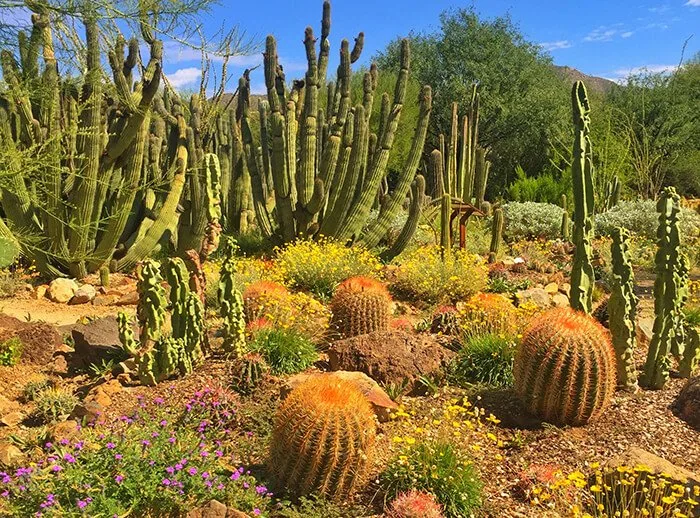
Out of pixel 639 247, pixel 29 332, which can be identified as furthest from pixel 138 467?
pixel 639 247

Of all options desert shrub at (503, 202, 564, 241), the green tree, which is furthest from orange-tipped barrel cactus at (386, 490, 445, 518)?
the green tree

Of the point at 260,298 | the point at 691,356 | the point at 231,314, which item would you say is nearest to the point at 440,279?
the point at 260,298

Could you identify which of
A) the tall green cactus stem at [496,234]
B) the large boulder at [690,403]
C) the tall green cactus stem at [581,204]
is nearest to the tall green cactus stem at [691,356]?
the large boulder at [690,403]

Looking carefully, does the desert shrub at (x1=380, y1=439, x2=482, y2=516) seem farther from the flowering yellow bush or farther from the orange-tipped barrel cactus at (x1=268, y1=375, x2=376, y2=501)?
the flowering yellow bush

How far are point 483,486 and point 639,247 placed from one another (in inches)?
433

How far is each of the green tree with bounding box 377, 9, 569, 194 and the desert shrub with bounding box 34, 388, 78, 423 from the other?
71.1 feet

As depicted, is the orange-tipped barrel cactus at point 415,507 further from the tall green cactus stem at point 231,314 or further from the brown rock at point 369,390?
the tall green cactus stem at point 231,314

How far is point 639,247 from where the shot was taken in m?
13.5

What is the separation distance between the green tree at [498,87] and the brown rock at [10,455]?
22.4 meters

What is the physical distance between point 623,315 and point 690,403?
30.4 inches

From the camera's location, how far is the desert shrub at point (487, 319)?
6051mm

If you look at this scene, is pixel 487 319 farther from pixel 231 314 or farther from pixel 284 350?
pixel 231 314

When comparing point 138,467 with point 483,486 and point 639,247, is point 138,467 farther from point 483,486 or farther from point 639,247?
point 639,247

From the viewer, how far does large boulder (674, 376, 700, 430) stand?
475cm
